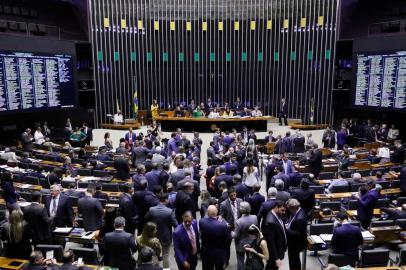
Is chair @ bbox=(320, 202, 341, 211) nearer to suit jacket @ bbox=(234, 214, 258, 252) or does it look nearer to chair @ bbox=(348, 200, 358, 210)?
chair @ bbox=(348, 200, 358, 210)

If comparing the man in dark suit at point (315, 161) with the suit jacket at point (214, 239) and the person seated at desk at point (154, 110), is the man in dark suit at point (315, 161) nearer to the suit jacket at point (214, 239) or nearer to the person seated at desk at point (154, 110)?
the suit jacket at point (214, 239)

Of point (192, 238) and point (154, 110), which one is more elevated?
point (154, 110)

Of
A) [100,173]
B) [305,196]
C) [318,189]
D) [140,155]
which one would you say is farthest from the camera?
[140,155]

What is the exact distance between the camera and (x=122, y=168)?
30.6 feet

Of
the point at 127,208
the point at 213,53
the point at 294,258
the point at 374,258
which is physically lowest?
the point at 294,258

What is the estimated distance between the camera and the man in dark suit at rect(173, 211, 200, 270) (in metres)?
5.07

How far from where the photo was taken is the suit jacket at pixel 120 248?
498 centimetres

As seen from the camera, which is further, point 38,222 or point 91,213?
point 91,213

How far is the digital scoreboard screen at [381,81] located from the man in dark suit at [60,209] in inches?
502

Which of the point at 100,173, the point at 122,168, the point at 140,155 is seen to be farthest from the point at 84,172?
the point at 140,155

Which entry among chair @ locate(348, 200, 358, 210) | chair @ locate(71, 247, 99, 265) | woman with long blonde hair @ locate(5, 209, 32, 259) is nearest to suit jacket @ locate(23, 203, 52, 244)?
woman with long blonde hair @ locate(5, 209, 32, 259)

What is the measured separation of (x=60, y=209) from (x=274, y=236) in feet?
11.6

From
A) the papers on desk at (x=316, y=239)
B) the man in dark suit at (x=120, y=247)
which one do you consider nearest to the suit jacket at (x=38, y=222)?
the man in dark suit at (x=120, y=247)

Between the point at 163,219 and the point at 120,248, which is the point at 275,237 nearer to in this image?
the point at 163,219
